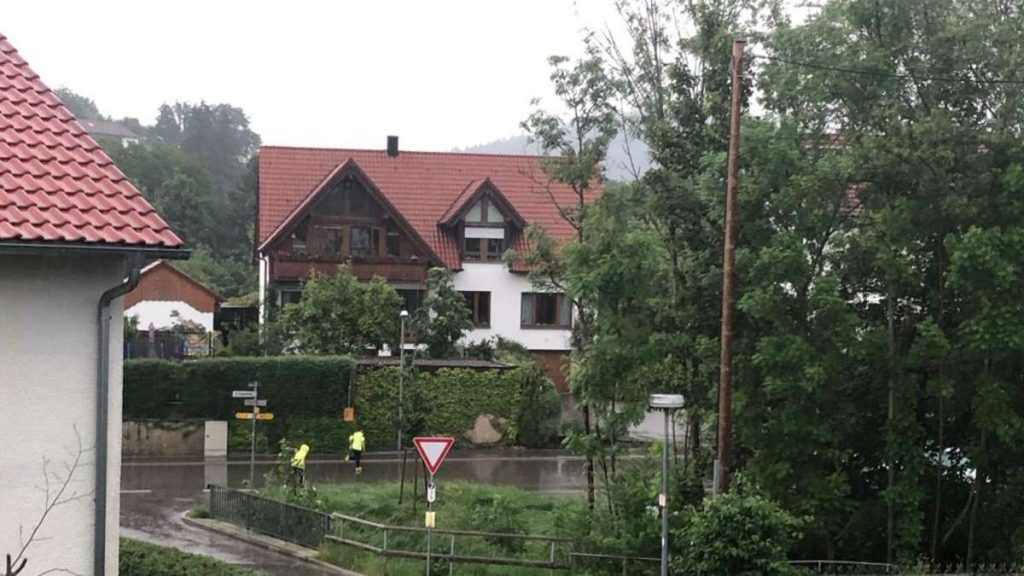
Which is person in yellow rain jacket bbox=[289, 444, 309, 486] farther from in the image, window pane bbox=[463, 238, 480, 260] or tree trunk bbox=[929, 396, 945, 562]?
window pane bbox=[463, 238, 480, 260]

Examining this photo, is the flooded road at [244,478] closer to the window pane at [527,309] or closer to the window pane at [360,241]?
the window pane at [527,309]

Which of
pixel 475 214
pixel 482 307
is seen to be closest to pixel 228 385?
pixel 482 307

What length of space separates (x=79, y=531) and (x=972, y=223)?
57.5 ft

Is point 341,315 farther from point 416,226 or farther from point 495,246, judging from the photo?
point 495,246

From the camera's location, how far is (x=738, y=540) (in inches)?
714

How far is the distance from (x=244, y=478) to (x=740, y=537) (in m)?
22.2

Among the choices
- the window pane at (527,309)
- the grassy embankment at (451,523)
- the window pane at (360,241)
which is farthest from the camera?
the window pane at (527,309)

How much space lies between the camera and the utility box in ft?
138

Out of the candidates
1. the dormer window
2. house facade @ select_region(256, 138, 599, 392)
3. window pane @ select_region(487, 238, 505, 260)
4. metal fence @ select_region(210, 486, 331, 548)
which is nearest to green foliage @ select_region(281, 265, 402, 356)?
house facade @ select_region(256, 138, 599, 392)

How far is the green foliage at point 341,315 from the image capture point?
45281mm

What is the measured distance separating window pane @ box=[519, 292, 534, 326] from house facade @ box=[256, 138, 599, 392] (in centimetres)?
4

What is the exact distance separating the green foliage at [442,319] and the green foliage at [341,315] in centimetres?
242

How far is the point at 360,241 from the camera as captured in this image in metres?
52.4

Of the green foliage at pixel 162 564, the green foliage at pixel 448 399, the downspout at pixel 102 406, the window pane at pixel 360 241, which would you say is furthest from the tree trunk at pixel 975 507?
the window pane at pixel 360 241
